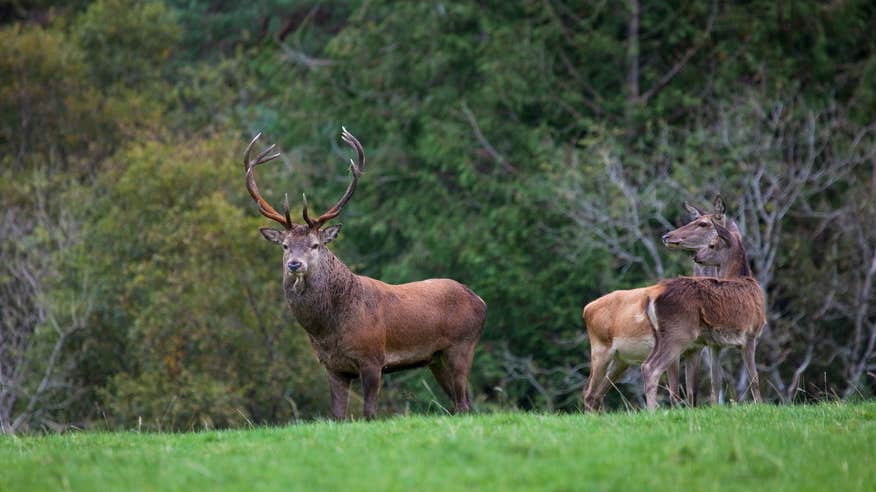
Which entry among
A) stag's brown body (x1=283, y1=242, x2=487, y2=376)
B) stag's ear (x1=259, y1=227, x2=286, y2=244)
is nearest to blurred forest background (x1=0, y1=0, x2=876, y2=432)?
stag's brown body (x1=283, y1=242, x2=487, y2=376)

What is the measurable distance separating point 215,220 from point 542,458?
17.0 m

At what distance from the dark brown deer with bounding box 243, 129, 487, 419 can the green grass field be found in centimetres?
192

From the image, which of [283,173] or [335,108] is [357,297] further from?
[335,108]

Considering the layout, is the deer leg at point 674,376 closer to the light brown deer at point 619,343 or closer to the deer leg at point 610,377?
the light brown deer at point 619,343

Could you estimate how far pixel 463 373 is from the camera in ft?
39.6

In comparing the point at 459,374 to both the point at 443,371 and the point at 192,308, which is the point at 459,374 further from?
the point at 192,308

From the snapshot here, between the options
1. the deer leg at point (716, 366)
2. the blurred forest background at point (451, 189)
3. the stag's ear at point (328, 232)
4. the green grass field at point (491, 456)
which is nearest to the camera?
the green grass field at point (491, 456)

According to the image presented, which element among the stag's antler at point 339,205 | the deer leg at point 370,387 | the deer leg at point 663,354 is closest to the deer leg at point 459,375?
the deer leg at point 370,387

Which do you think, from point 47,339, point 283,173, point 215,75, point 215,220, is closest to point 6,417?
point 47,339

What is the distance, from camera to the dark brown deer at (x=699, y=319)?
35.9ft

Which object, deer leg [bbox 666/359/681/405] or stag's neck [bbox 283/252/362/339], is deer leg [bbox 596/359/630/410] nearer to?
deer leg [bbox 666/359/681/405]

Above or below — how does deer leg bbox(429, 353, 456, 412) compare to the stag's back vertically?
below

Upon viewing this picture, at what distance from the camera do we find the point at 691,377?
1123cm

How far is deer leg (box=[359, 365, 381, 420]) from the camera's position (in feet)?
35.8
